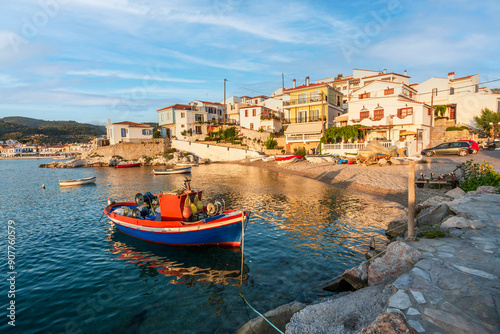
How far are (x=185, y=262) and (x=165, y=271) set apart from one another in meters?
0.86

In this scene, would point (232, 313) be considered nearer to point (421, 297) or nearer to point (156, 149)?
point (421, 297)

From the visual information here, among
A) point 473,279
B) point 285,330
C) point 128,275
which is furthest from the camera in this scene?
point 128,275

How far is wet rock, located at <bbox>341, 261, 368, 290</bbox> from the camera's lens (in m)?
6.88

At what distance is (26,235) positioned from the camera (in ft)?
45.6

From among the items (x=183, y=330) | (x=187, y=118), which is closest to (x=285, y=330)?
(x=183, y=330)

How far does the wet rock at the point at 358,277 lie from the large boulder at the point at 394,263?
0.40m

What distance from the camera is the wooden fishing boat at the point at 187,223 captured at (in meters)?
10.6

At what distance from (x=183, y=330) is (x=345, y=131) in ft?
126

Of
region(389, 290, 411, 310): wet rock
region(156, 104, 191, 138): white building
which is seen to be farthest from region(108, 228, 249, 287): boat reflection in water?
region(156, 104, 191, 138): white building

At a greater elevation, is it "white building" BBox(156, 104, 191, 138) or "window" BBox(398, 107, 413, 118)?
"white building" BBox(156, 104, 191, 138)

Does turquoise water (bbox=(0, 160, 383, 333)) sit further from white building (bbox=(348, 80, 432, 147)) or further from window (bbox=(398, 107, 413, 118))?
window (bbox=(398, 107, 413, 118))

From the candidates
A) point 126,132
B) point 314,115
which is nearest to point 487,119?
point 314,115

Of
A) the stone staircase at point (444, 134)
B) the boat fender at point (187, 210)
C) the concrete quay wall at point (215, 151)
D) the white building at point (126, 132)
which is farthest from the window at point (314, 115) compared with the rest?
the white building at point (126, 132)

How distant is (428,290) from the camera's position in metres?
4.57
